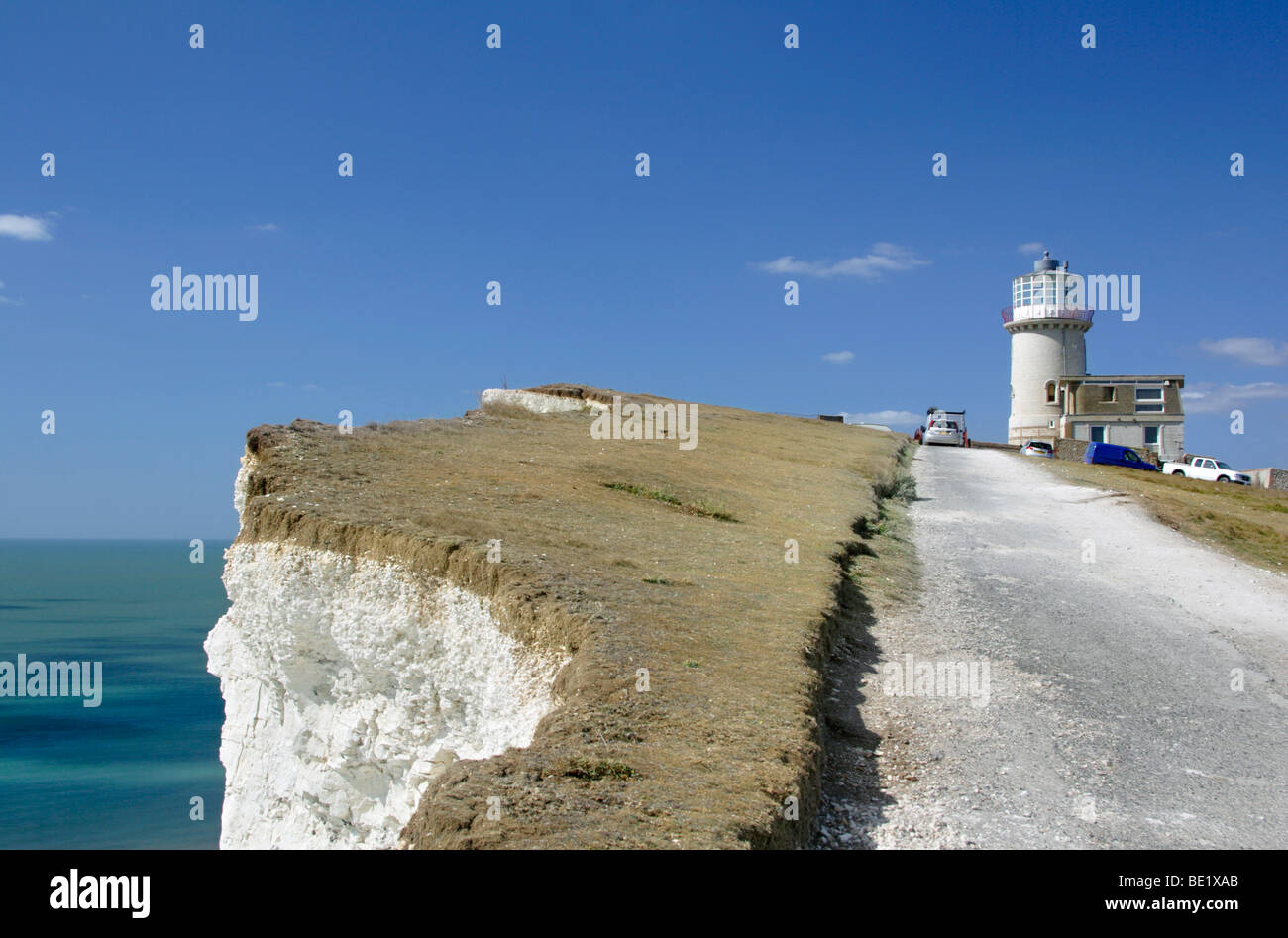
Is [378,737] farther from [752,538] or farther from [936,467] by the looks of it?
[936,467]

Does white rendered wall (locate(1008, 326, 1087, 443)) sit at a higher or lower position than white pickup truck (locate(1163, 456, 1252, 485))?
higher

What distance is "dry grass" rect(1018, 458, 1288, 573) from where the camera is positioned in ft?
76.3

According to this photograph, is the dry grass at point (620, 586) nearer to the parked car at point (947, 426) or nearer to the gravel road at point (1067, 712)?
the gravel road at point (1067, 712)

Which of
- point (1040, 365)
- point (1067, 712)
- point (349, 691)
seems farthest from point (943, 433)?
point (1067, 712)

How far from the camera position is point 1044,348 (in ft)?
235

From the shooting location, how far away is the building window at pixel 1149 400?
211 ft

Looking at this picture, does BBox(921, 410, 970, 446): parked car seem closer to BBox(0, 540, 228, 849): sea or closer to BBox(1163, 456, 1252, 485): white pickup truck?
BBox(1163, 456, 1252, 485): white pickup truck

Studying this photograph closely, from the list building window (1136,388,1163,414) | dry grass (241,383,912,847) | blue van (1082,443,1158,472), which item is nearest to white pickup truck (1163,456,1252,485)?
blue van (1082,443,1158,472)

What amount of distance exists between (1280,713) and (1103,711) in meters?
1.99

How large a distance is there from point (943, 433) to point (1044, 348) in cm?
2113

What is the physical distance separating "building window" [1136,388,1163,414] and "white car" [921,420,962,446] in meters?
17.0

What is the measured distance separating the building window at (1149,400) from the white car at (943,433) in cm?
1700
